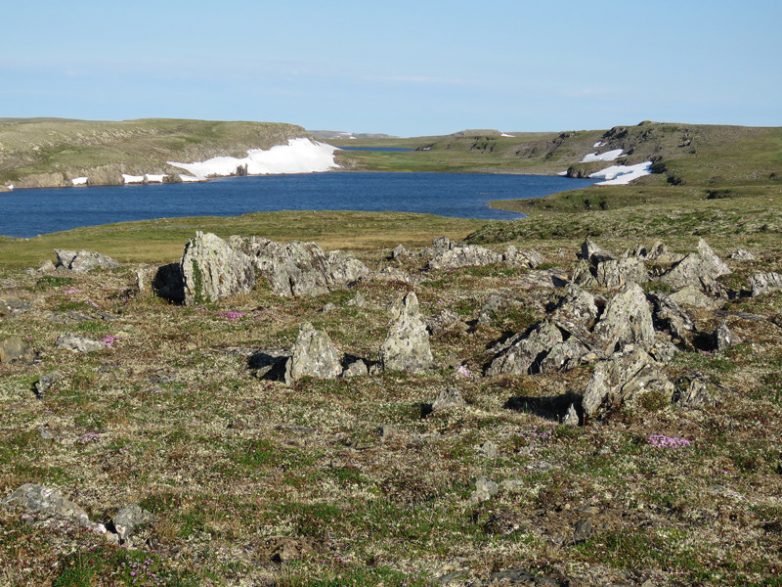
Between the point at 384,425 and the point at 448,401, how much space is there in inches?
138

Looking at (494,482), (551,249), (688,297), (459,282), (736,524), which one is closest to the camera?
(736,524)

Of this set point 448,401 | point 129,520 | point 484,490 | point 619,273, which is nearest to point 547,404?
point 448,401

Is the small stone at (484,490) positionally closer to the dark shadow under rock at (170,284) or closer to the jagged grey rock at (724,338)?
the jagged grey rock at (724,338)

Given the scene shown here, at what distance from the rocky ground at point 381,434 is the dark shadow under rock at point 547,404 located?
0.43 feet

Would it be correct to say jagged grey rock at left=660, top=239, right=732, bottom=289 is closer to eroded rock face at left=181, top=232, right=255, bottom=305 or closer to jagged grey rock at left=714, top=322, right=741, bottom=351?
jagged grey rock at left=714, top=322, right=741, bottom=351

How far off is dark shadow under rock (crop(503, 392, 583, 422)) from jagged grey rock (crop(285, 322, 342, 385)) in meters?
8.85

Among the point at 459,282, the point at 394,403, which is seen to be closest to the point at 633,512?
the point at 394,403

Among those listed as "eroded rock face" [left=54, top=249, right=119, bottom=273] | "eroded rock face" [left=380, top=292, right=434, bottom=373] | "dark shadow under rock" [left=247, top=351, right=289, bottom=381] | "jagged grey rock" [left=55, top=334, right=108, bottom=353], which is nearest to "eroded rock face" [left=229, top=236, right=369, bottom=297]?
"eroded rock face" [left=54, top=249, right=119, bottom=273]

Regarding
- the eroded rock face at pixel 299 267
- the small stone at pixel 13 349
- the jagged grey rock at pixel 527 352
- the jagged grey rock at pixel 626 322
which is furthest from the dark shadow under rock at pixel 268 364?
the jagged grey rock at pixel 626 322

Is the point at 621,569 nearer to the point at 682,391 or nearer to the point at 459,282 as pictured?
the point at 682,391

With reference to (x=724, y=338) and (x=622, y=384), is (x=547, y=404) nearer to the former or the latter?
(x=622, y=384)

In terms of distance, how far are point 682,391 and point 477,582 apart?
1821 centimetres

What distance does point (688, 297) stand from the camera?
50.2 metres

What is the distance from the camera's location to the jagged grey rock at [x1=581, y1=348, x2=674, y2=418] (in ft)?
99.5
